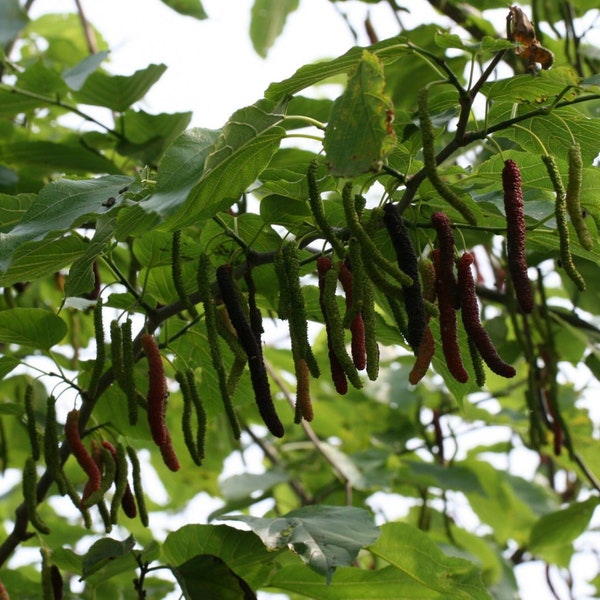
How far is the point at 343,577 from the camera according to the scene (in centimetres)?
191

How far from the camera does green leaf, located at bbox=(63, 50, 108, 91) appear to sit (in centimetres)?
232

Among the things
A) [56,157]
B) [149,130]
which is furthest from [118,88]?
[56,157]

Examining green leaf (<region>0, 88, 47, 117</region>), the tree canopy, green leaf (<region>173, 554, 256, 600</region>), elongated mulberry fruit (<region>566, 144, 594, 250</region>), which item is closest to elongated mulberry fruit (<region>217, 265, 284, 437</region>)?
the tree canopy

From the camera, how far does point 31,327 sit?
1862 mm

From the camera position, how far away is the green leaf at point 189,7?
9.04 feet

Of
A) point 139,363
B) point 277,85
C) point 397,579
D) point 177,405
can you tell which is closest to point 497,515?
point 177,405

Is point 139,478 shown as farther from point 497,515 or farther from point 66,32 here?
point 66,32

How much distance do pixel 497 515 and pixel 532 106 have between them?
2.43 m

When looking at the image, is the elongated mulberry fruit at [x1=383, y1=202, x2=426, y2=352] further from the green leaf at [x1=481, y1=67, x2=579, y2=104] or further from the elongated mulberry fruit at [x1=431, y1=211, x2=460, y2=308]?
the green leaf at [x1=481, y1=67, x2=579, y2=104]

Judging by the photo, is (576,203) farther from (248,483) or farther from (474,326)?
(248,483)

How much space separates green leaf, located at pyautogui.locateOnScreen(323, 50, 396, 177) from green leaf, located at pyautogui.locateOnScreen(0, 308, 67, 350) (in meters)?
0.78

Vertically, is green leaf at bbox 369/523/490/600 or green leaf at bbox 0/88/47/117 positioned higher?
green leaf at bbox 0/88/47/117

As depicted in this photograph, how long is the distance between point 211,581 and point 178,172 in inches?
31.1

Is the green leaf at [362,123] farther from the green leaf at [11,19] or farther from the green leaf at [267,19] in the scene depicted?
the green leaf at [267,19]
